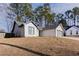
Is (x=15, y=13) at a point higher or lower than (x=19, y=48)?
higher

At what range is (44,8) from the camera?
3.17 m

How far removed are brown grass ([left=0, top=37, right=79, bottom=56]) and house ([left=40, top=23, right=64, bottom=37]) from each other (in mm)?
47

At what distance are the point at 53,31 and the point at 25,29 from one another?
12.5 inches

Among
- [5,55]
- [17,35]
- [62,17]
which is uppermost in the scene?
[62,17]

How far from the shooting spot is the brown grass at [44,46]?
3.13m

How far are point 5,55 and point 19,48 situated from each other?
0.17 meters

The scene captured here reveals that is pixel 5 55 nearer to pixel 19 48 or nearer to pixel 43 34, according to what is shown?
pixel 19 48

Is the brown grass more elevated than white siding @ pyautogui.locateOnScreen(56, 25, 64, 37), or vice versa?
white siding @ pyautogui.locateOnScreen(56, 25, 64, 37)

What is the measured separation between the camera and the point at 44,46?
3.15 metres

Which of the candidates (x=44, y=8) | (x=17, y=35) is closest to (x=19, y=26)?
(x=17, y=35)

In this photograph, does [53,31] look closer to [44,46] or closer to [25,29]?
[44,46]

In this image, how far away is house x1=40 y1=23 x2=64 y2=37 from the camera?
3166 millimetres

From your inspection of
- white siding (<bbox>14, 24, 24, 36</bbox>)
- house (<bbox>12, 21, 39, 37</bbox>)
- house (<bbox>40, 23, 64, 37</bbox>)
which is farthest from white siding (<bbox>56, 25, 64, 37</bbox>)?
white siding (<bbox>14, 24, 24, 36</bbox>)

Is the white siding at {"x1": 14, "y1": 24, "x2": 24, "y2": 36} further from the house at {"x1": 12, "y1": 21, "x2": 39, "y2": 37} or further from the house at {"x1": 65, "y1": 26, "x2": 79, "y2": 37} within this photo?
the house at {"x1": 65, "y1": 26, "x2": 79, "y2": 37}
